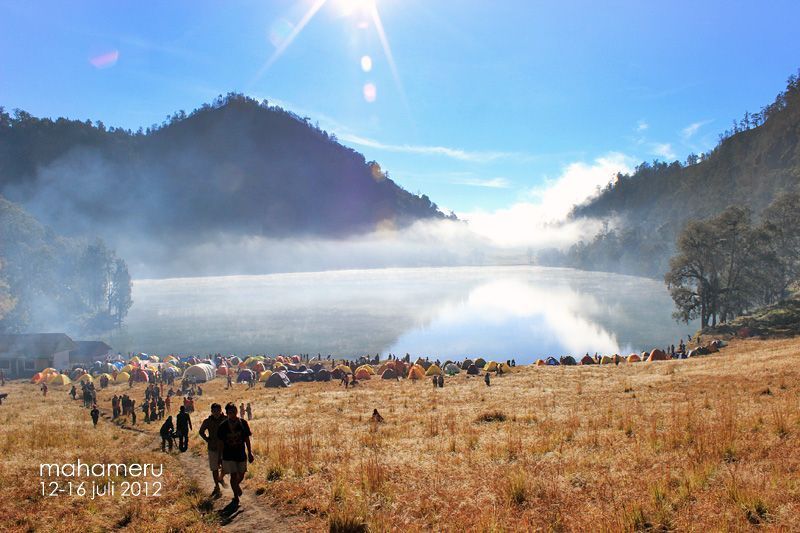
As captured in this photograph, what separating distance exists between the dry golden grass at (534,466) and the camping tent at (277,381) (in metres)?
19.4

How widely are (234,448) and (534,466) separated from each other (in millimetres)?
6176

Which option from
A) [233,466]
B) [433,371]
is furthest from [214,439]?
[433,371]

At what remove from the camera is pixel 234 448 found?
826cm

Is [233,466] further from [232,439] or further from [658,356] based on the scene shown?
[658,356]

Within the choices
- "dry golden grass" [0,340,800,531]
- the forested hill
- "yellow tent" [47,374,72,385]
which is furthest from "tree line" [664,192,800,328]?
the forested hill

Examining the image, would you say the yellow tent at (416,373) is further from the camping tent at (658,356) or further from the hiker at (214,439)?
the hiker at (214,439)

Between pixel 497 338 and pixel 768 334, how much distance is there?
49096mm

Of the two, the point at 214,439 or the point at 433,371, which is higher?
the point at 214,439

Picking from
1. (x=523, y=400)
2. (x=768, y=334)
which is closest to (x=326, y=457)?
(x=523, y=400)

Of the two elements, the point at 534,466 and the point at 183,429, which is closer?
the point at 534,466

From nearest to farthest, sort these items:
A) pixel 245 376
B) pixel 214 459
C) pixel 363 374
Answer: pixel 214 459, pixel 363 374, pixel 245 376

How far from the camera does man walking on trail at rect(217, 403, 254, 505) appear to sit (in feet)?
26.9

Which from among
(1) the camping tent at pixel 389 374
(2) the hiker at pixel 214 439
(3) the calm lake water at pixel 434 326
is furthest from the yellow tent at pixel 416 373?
(3) the calm lake water at pixel 434 326

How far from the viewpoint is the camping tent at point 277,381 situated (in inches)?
1492
